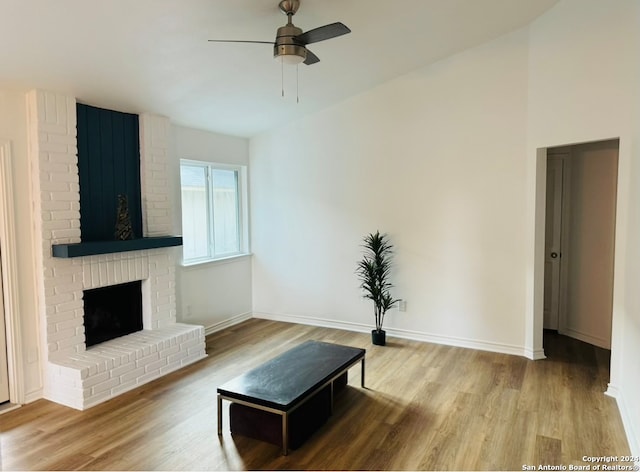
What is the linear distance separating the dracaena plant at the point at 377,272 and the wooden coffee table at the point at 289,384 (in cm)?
140

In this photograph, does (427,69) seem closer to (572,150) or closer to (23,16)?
(572,150)

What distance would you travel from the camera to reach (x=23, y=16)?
2482mm

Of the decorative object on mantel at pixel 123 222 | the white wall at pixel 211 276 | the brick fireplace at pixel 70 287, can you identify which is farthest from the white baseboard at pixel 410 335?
the decorative object on mantel at pixel 123 222

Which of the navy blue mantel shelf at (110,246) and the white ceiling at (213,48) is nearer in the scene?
the white ceiling at (213,48)

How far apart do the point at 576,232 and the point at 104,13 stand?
5.16m

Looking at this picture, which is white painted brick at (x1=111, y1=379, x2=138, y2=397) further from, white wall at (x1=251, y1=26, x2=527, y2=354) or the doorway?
the doorway

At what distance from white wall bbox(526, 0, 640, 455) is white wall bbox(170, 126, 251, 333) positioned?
144 inches

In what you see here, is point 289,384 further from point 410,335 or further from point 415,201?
point 415,201

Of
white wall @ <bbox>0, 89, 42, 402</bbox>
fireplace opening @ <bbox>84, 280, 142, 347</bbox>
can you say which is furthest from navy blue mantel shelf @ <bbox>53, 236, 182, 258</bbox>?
fireplace opening @ <bbox>84, 280, 142, 347</bbox>

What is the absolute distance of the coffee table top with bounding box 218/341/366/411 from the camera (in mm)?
2771

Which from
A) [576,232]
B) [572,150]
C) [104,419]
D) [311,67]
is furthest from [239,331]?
[572,150]

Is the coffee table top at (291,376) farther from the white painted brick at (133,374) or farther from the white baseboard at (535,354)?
the white baseboard at (535,354)

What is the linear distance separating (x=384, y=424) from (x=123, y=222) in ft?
9.80

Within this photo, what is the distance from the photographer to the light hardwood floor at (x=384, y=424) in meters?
2.67
